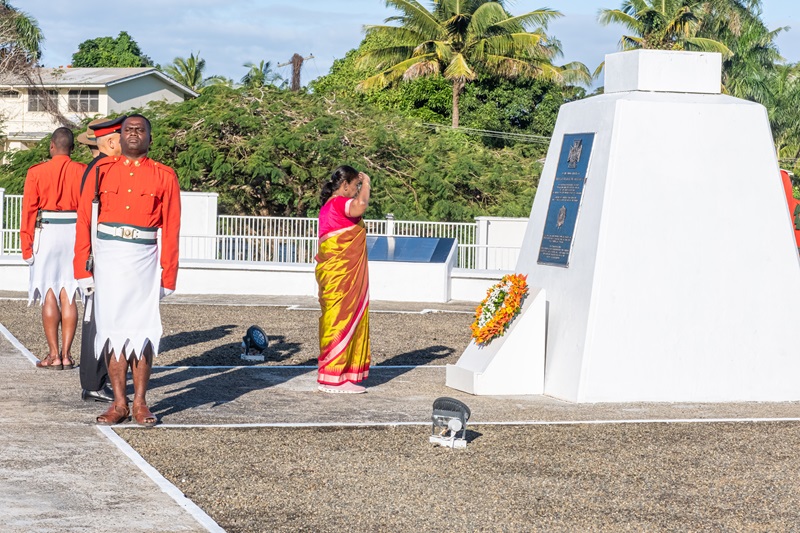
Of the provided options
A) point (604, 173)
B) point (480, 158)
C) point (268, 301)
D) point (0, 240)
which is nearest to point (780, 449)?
point (604, 173)

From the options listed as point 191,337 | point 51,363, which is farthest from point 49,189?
point 191,337

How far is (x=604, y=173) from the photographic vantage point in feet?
31.4

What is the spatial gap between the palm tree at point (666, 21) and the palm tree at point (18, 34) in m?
21.3

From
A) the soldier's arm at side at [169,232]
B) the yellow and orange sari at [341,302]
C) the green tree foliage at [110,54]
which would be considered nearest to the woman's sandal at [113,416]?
the soldier's arm at side at [169,232]

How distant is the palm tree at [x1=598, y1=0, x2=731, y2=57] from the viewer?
45.7 m

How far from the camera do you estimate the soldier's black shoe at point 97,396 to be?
8906mm

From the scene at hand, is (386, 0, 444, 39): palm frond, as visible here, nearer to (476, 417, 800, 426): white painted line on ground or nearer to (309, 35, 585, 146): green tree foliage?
(309, 35, 585, 146): green tree foliage

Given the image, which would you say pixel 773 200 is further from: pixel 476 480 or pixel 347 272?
pixel 476 480

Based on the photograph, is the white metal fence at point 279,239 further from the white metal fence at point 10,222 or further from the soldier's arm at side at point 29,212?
the soldier's arm at side at point 29,212

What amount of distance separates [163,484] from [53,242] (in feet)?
16.9

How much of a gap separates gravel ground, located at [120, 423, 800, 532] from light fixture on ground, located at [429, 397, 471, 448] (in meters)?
0.10

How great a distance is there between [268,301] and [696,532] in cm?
1488

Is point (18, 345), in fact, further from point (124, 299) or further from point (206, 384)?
point (124, 299)

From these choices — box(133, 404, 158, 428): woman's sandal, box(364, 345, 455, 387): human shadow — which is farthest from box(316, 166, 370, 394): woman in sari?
box(133, 404, 158, 428): woman's sandal
